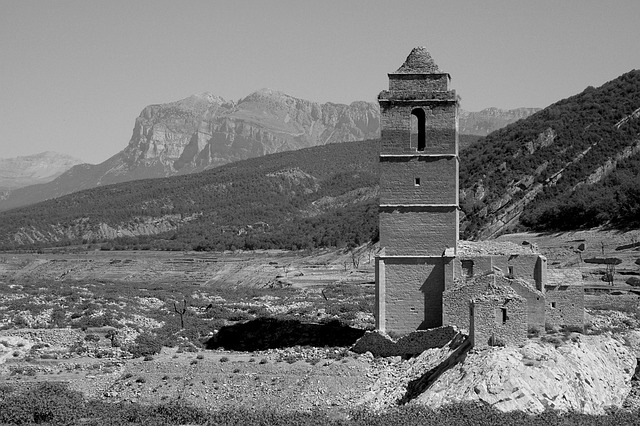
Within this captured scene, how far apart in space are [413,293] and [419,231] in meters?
1.72

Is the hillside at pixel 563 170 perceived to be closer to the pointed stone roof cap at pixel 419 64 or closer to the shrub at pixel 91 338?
the pointed stone roof cap at pixel 419 64

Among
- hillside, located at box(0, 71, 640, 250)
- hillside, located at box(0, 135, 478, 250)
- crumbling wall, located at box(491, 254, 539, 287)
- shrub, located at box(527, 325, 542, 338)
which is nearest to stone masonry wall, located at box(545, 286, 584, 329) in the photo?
crumbling wall, located at box(491, 254, 539, 287)

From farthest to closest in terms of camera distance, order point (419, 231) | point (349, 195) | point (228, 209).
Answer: point (228, 209)
point (349, 195)
point (419, 231)

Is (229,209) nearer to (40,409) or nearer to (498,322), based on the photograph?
(498,322)

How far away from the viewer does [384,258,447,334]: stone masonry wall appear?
87.4 feet

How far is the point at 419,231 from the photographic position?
2706cm

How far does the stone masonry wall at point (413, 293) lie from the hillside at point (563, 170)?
30.0 meters

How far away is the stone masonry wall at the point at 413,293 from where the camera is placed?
2664 cm

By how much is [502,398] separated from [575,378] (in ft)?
7.44

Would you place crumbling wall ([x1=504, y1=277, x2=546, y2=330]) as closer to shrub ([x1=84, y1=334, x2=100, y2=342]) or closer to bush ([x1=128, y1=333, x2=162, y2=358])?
bush ([x1=128, y1=333, x2=162, y2=358])

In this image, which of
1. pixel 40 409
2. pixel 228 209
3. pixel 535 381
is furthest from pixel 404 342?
pixel 228 209

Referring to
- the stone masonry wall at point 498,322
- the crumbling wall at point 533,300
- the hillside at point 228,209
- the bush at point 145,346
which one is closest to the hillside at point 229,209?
the hillside at point 228,209

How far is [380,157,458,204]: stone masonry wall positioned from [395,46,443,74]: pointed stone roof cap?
94.8 inches

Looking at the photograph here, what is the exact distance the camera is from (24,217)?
132 metres
